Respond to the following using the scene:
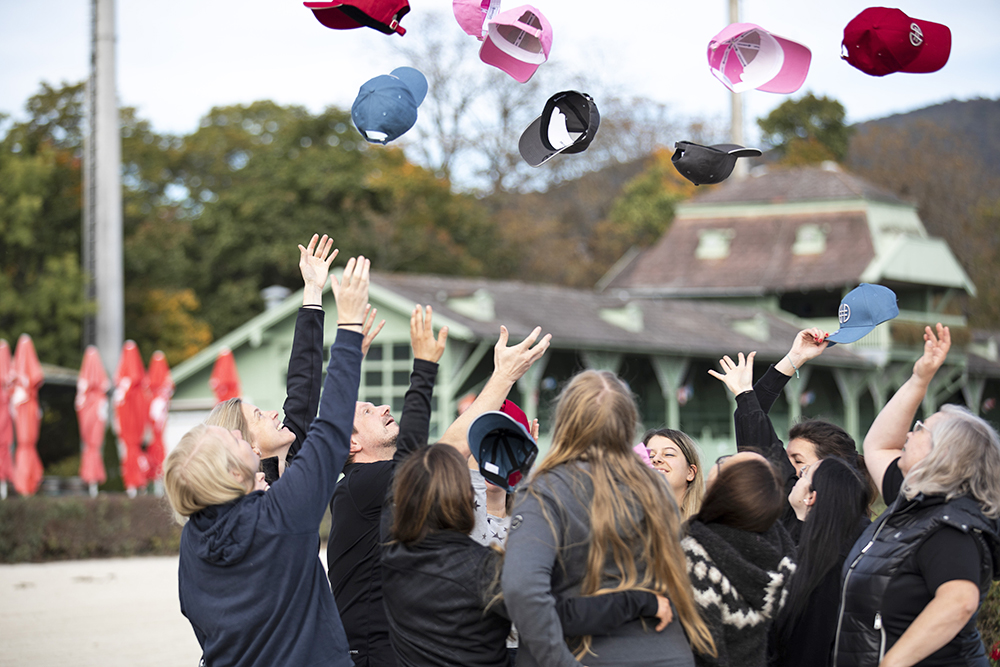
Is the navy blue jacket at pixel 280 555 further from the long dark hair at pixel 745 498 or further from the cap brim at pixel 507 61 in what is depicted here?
the cap brim at pixel 507 61

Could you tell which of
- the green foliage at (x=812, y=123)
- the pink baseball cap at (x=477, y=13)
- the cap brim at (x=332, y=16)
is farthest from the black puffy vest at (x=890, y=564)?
the green foliage at (x=812, y=123)

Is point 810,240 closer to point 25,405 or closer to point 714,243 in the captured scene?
point 714,243

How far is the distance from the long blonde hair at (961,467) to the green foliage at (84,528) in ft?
41.4

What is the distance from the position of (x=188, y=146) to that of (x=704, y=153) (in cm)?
3362

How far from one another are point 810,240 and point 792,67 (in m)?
27.4

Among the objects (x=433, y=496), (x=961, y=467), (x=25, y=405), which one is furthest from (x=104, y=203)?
(x=961, y=467)

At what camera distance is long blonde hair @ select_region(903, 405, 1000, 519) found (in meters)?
3.05

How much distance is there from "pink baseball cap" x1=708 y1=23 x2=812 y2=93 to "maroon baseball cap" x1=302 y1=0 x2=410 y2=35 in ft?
4.28

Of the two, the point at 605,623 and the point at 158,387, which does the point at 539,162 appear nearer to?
the point at 605,623

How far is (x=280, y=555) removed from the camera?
3096mm

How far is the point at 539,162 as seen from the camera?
13.8 ft

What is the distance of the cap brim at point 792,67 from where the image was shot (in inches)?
166

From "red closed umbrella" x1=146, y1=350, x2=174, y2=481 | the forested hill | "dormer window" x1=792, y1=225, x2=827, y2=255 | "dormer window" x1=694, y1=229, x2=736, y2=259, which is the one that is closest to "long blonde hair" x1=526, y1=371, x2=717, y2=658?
"red closed umbrella" x1=146, y1=350, x2=174, y2=481

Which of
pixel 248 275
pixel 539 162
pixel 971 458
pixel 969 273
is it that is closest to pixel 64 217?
pixel 248 275
